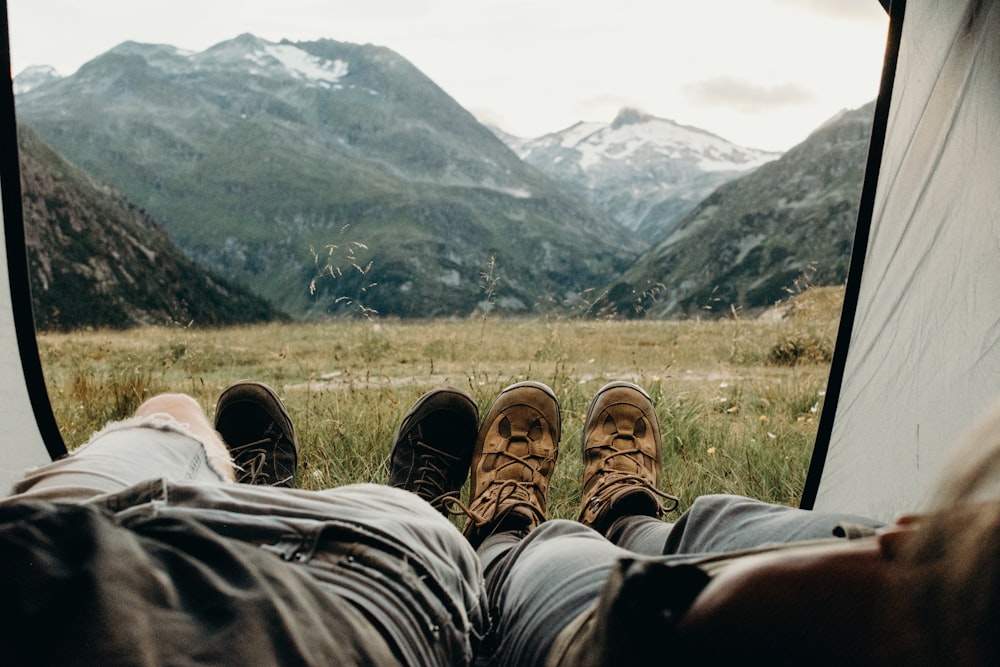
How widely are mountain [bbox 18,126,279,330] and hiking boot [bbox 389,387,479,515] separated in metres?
29.7

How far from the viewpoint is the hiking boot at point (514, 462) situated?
165 centimetres

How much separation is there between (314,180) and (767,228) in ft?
167

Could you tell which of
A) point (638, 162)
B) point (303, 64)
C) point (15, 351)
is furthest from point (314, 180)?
point (15, 351)

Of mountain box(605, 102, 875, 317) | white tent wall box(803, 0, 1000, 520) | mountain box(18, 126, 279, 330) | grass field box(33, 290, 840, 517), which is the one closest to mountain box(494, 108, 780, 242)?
mountain box(605, 102, 875, 317)

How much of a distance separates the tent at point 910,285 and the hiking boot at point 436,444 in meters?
0.91

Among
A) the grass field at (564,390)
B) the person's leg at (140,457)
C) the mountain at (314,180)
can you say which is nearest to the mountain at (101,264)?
the mountain at (314,180)


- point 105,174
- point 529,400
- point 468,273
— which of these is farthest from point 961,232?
point 105,174

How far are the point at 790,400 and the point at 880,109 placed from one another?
1.40 meters

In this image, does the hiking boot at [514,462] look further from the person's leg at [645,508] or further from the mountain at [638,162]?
the mountain at [638,162]

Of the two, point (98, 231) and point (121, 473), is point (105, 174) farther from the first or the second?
point (121, 473)

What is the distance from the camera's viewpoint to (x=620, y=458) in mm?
1892

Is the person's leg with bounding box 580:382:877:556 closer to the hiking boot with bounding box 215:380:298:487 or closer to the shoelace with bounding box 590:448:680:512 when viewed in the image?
the shoelace with bounding box 590:448:680:512

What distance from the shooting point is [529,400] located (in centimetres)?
204

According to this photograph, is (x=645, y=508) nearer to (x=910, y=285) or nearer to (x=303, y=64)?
(x=910, y=285)
